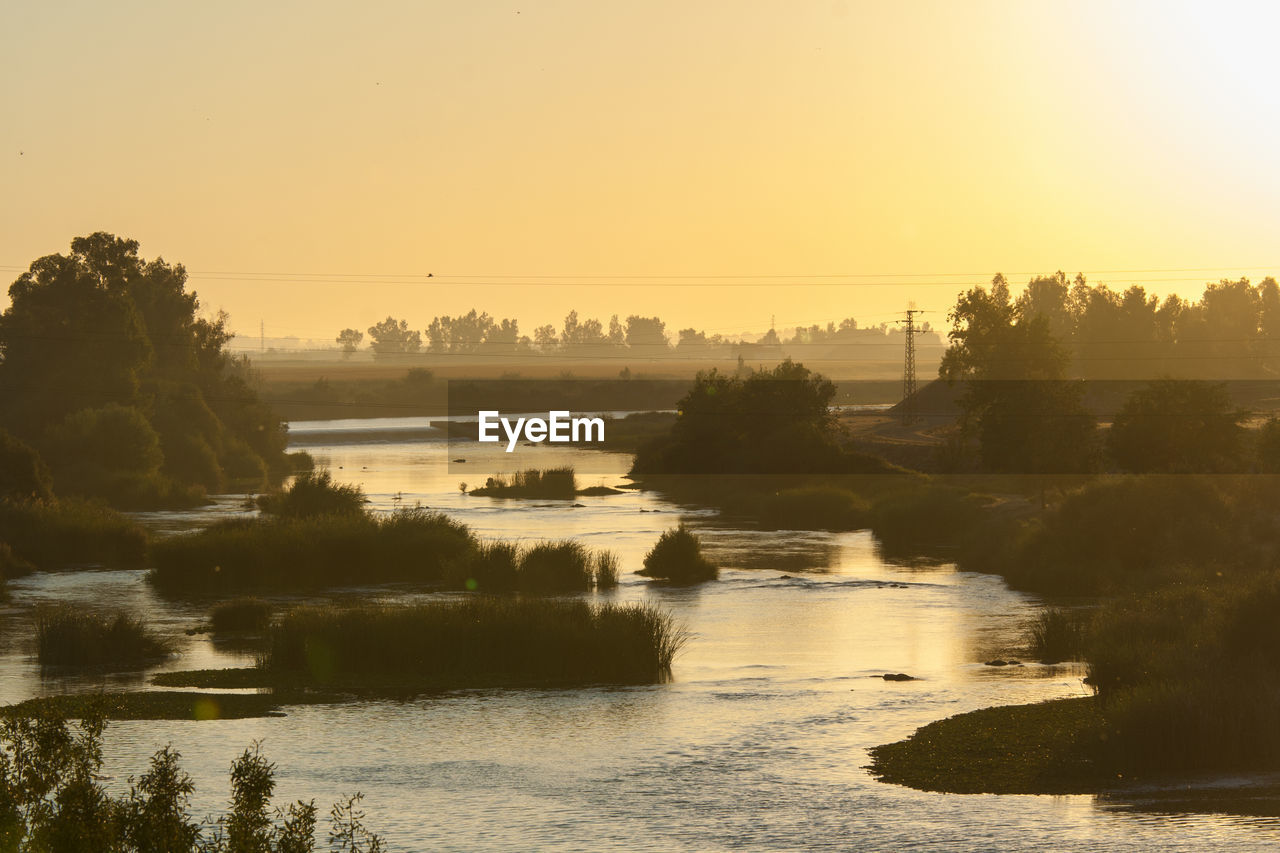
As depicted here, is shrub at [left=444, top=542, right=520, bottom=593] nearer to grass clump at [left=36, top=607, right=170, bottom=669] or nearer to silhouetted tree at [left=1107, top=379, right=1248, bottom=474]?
grass clump at [left=36, top=607, right=170, bottom=669]

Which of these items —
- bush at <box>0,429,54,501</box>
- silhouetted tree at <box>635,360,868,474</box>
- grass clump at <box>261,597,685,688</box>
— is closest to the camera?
grass clump at <box>261,597,685,688</box>

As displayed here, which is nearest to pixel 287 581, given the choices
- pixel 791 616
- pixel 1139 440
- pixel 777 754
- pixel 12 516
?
pixel 12 516

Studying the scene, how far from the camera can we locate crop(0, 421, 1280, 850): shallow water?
25984 mm

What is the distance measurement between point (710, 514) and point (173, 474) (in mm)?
46059

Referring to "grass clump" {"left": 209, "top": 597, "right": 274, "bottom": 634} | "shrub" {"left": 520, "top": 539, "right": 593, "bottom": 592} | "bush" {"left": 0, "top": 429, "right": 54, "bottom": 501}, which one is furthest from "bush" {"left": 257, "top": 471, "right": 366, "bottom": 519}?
"grass clump" {"left": 209, "top": 597, "right": 274, "bottom": 634}

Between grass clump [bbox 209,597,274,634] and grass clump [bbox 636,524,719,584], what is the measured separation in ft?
56.7

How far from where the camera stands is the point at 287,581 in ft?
197

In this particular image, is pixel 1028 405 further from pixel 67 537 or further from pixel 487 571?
pixel 67 537

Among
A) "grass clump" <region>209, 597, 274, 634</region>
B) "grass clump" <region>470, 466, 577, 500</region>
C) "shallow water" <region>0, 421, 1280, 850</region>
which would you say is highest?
"grass clump" <region>470, 466, 577, 500</region>

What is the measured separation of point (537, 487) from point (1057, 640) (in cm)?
6387

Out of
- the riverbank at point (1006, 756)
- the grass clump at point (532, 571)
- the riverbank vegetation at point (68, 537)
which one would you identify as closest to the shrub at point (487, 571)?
the grass clump at point (532, 571)

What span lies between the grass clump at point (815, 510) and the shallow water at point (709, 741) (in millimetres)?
27961

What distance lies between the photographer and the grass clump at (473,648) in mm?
40656

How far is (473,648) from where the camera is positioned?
41.9 meters
